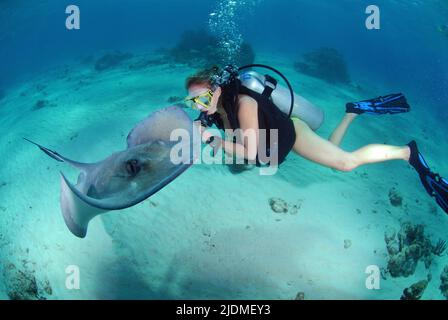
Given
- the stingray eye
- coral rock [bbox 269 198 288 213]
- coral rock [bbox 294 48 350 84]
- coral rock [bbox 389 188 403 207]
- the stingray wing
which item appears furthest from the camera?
coral rock [bbox 294 48 350 84]

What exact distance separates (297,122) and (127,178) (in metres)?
3.12

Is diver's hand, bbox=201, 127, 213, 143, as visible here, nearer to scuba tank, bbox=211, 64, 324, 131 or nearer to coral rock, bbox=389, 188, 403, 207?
scuba tank, bbox=211, 64, 324, 131

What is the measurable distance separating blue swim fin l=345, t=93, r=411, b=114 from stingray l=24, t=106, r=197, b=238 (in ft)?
14.6

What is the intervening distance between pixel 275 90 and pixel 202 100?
1504 millimetres

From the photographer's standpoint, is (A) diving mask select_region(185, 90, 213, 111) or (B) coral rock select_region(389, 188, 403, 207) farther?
(B) coral rock select_region(389, 188, 403, 207)

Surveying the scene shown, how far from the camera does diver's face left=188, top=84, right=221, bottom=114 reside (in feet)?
12.1

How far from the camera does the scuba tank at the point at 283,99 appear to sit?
4070mm

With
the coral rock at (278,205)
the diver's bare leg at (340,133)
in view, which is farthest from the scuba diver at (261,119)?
the coral rock at (278,205)

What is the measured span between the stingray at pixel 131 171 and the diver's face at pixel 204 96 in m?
0.29

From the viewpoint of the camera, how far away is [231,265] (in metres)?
4.87

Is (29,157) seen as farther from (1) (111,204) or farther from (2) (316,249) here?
(2) (316,249)

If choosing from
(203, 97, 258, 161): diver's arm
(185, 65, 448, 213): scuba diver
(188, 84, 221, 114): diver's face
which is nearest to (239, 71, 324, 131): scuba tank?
(185, 65, 448, 213): scuba diver
